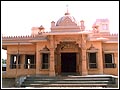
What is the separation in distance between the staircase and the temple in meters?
1.36

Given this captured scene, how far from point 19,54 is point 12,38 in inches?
54.0

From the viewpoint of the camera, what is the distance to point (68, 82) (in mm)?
11312

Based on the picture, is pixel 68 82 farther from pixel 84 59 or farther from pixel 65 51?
pixel 65 51

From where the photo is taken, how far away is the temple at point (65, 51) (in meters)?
13.3

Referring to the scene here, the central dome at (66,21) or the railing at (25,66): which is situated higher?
the central dome at (66,21)

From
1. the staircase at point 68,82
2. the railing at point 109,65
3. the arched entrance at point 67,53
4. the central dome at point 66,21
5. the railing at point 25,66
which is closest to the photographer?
the staircase at point 68,82

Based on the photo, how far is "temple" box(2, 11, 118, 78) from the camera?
43.7 ft

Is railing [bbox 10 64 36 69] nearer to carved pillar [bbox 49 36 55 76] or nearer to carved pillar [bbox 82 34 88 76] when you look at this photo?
carved pillar [bbox 49 36 55 76]

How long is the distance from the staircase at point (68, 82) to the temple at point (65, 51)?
4.45ft

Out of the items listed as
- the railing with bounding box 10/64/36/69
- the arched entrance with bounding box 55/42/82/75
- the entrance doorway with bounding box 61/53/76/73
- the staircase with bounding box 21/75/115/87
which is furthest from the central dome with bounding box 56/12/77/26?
the staircase with bounding box 21/75/115/87

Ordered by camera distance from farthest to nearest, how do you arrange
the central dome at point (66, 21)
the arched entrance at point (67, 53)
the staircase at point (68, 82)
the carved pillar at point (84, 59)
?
the arched entrance at point (67, 53) < the central dome at point (66, 21) < the carved pillar at point (84, 59) < the staircase at point (68, 82)

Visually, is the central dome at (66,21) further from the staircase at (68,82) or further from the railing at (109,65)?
the staircase at (68,82)

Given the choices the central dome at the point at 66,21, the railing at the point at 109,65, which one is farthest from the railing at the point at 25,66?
the railing at the point at 109,65

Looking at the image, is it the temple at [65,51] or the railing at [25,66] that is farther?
the railing at [25,66]
